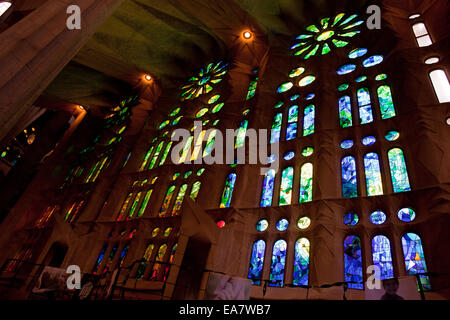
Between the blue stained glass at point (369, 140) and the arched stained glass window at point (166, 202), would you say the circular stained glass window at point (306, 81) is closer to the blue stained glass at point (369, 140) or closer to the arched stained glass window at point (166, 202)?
the blue stained glass at point (369, 140)

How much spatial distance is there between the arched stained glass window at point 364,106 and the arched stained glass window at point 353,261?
4854mm

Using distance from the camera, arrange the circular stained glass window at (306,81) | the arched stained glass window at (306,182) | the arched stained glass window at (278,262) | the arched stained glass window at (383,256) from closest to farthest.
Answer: the arched stained glass window at (383,256) → the arched stained glass window at (278,262) → the arched stained glass window at (306,182) → the circular stained glass window at (306,81)

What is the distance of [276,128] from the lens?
45.8 ft

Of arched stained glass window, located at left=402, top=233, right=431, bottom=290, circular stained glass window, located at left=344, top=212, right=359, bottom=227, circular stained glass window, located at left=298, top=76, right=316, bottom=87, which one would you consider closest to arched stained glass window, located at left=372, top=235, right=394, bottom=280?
arched stained glass window, located at left=402, top=233, right=431, bottom=290

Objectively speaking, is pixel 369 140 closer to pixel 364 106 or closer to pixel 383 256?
pixel 364 106

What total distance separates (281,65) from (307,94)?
3214 mm

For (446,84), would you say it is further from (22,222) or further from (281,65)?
(22,222)

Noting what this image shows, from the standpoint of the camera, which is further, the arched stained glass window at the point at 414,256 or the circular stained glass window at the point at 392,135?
the circular stained glass window at the point at 392,135

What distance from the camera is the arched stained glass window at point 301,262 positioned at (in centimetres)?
892

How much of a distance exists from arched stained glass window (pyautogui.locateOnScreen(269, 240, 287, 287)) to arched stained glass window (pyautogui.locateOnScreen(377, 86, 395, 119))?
5.94 meters

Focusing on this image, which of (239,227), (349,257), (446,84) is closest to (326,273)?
(349,257)

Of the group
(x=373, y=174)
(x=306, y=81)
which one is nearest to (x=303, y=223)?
(x=373, y=174)

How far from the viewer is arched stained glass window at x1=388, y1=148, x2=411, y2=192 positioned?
29.7 ft

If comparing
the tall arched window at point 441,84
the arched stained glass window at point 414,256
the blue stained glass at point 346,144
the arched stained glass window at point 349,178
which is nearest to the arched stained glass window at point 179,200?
the arched stained glass window at point 349,178
